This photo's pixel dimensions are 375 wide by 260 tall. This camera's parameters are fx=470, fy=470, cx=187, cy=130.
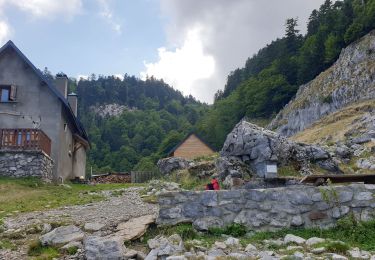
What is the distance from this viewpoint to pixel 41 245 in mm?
9836

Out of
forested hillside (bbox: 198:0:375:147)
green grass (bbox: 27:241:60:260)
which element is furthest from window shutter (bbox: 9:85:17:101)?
forested hillside (bbox: 198:0:375:147)

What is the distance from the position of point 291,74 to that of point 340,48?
14027 millimetres

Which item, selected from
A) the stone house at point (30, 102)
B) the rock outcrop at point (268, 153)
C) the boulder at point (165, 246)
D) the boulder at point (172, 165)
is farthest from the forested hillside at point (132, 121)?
the boulder at point (165, 246)

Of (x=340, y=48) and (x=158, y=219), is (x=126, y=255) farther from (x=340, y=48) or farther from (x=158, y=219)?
(x=340, y=48)

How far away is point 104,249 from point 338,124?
42529 millimetres

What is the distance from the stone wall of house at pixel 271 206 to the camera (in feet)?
32.5

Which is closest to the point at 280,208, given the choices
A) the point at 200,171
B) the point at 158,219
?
the point at 158,219

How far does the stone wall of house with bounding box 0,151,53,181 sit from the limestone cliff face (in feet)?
136

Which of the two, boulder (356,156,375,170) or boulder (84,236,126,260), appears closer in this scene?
boulder (84,236,126,260)

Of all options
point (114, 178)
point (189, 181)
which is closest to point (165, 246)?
point (189, 181)

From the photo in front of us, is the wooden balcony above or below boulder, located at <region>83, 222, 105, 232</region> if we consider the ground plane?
above

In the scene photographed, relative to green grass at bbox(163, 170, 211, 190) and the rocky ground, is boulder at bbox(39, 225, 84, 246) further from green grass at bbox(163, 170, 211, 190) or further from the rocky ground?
green grass at bbox(163, 170, 211, 190)

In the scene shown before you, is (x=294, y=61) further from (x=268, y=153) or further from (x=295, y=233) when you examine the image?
(x=295, y=233)

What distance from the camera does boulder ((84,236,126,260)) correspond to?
8.84m
